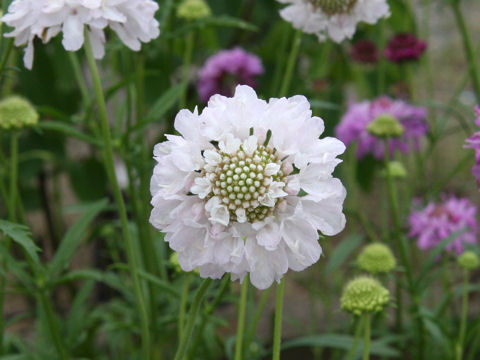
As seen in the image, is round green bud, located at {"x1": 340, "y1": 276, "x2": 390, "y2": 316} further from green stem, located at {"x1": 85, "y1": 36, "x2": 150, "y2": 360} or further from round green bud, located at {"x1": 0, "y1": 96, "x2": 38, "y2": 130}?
round green bud, located at {"x1": 0, "y1": 96, "x2": 38, "y2": 130}

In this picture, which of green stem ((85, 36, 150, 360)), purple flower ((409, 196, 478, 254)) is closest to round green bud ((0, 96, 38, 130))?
green stem ((85, 36, 150, 360))

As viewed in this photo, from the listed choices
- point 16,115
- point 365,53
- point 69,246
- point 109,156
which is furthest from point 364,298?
point 365,53

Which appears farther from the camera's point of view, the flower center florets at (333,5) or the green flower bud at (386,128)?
the green flower bud at (386,128)

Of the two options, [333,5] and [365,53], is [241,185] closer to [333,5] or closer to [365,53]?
[333,5]

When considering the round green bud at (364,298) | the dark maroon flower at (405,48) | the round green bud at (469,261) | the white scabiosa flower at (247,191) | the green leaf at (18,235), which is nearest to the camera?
the white scabiosa flower at (247,191)

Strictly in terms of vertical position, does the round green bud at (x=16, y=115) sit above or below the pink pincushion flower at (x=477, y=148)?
above

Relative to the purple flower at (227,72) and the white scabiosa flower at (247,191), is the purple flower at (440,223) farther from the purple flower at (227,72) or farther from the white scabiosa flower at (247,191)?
the white scabiosa flower at (247,191)

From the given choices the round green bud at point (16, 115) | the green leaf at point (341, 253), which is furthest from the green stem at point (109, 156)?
the green leaf at point (341, 253)
